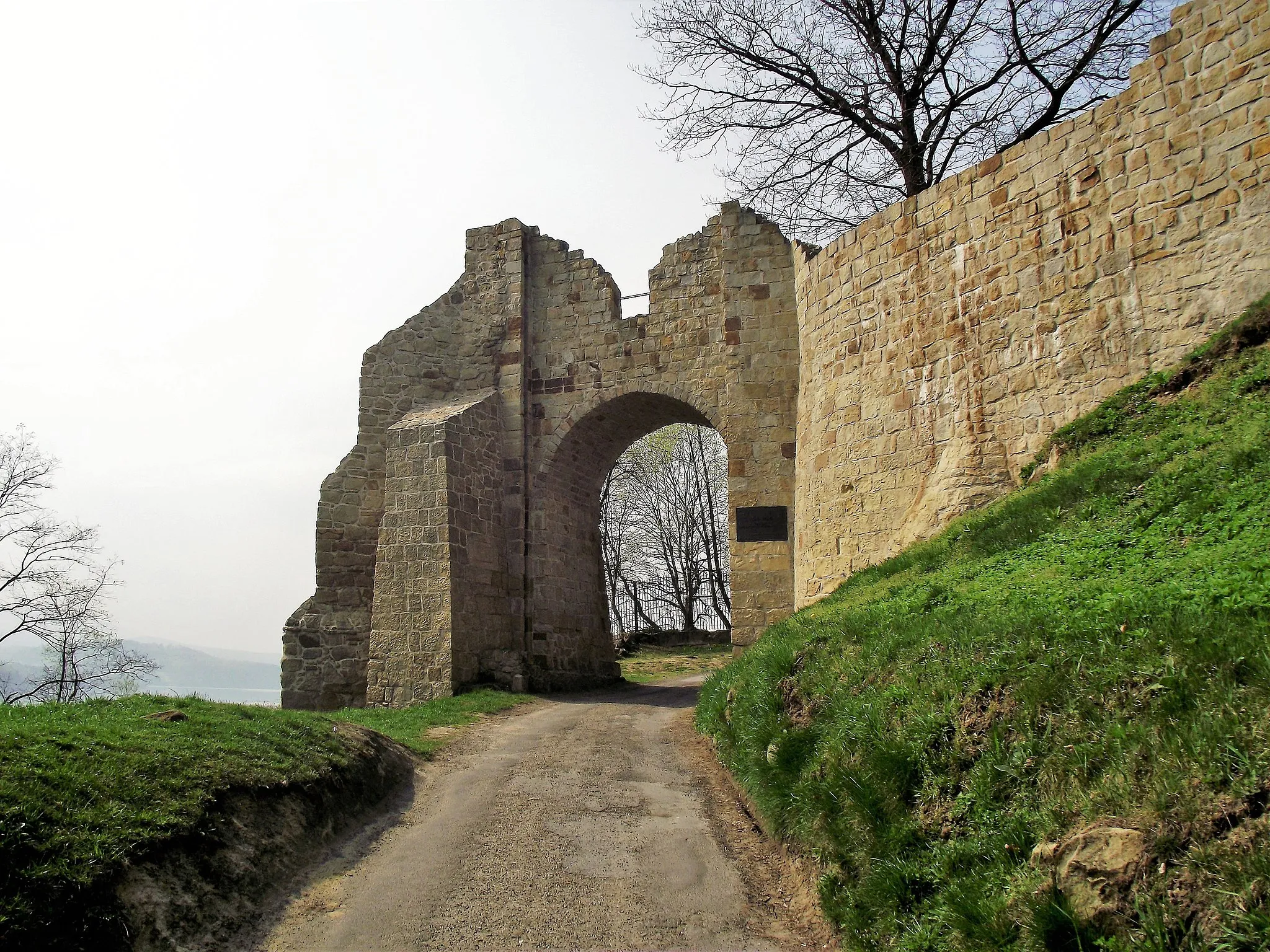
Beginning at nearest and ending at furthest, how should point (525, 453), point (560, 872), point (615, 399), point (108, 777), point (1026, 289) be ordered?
point (108, 777)
point (560, 872)
point (1026, 289)
point (615, 399)
point (525, 453)

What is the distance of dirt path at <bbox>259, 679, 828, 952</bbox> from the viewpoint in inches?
173

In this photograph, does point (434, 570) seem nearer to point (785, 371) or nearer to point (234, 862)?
point (785, 371)

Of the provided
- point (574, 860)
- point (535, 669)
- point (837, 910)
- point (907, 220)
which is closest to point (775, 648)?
point (574, 860)

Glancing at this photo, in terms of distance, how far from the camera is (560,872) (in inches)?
204

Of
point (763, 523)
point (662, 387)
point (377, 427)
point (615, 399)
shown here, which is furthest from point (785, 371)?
point (377, 427)

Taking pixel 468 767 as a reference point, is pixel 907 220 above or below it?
above

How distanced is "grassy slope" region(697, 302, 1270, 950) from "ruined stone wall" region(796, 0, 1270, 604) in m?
0.99

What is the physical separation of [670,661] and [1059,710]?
1825 centimetres

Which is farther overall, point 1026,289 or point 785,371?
point 785,371

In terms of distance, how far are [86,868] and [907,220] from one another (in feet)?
32.2

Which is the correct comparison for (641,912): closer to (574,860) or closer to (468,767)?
(574,860)

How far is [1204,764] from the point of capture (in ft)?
8.75

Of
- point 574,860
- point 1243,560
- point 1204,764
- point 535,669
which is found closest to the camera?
point 1204,764

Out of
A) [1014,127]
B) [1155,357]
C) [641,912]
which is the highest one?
[1014,127]
